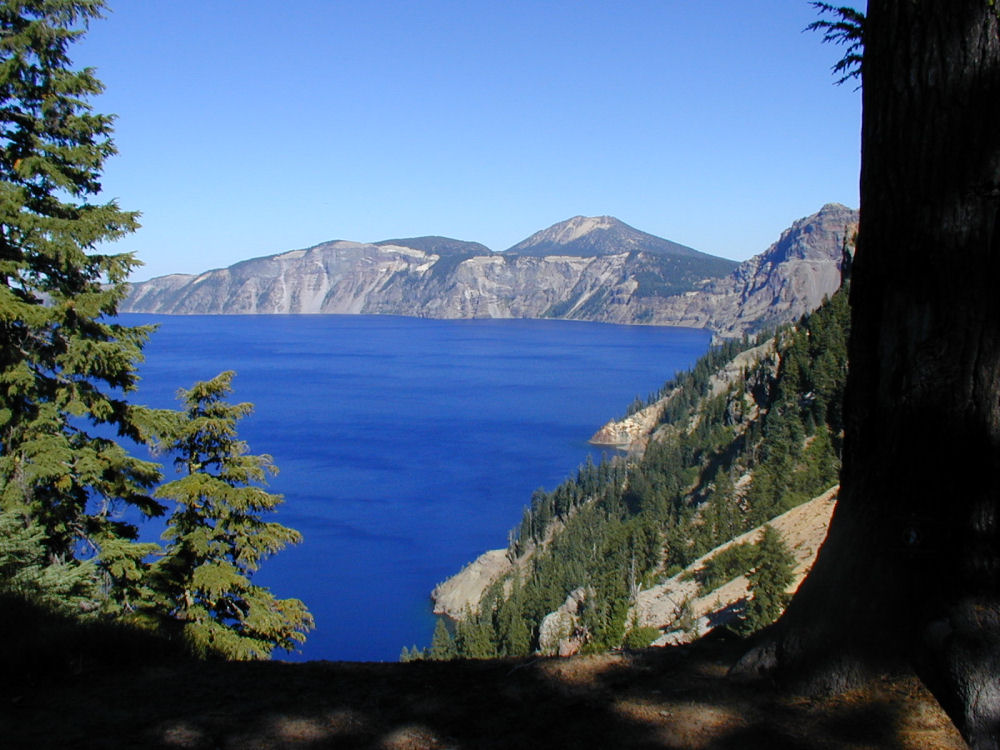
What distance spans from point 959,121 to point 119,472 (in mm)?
8587

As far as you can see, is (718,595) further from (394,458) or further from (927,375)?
(394,458)

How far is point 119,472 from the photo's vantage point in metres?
8.70

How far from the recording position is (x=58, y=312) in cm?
815

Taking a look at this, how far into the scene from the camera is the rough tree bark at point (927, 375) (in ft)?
9.64

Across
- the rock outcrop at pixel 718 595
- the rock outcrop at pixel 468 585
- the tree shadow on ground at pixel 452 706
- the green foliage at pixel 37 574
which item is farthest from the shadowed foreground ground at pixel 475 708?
the rock outcrop at pixel 468 585

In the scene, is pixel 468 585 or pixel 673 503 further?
pixel 673 503

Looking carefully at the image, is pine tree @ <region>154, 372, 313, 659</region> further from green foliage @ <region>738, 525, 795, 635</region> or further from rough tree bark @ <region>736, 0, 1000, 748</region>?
green foliage @ <region>738, 525, 795, 635</region>

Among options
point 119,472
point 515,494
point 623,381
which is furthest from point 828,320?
point 623,381

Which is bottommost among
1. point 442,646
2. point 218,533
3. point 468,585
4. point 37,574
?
point 468,585

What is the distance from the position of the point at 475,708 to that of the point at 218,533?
738 centimetres

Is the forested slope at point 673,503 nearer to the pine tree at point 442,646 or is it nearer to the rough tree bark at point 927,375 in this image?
the pine tree at point 442,646

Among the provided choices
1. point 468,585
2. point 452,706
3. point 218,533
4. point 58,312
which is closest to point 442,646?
point 468,585

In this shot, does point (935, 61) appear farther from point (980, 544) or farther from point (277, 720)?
point (277, 720)

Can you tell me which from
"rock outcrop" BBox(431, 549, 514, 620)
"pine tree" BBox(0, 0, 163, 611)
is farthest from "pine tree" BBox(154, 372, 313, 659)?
"rock outcrop" BBox(431, 549, 514, 620)
